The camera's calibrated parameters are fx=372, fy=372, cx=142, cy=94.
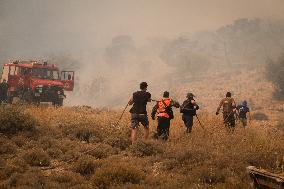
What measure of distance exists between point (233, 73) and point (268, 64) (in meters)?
11.0

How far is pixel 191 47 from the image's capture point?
242 feet

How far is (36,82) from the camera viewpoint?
21641 mm

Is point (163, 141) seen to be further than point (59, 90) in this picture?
No

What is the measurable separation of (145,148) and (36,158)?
8.86ft

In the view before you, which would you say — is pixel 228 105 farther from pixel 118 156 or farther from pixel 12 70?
pixel 12 70

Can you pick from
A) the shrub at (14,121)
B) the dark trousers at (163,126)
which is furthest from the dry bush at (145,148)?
the shrub at (14,121)

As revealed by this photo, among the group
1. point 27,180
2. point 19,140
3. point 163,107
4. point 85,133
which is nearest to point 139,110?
point 163,107

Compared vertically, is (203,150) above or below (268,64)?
below

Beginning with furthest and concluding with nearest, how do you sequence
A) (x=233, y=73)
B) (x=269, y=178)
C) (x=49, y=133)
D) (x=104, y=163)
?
(x=233, y=73), (x=49, y=133), (x=104, y=163), (x=269, y=178)

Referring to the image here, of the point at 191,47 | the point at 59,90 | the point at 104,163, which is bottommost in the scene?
the point at 104,163

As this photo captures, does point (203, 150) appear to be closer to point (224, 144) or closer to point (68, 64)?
point (224, 144)

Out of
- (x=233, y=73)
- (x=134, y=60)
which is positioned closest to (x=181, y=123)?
(x=233, y=73)

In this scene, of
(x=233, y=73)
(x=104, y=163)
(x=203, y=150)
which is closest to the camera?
(x=104, y=163)

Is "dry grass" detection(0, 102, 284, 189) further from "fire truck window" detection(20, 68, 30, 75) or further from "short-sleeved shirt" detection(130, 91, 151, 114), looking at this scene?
"fire truck window" detection(20, 68, 30, 75)
